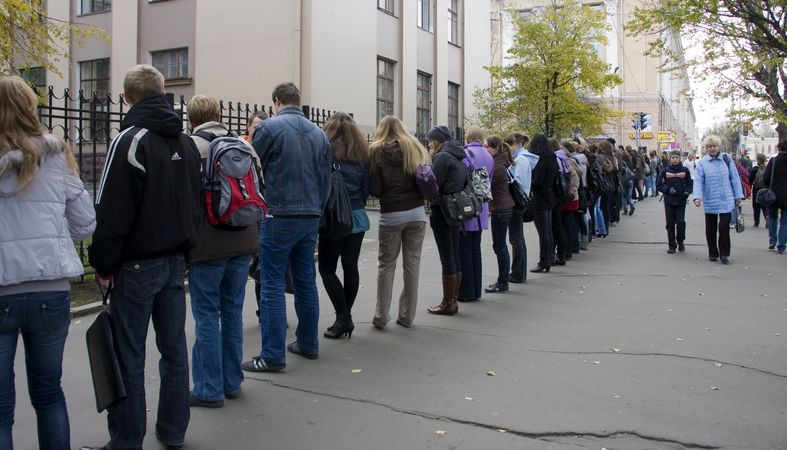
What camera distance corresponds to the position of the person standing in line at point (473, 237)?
7.94m

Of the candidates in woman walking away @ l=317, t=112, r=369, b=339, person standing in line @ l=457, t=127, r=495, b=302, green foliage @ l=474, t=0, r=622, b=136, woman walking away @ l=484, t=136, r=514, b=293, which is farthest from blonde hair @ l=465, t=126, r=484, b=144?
green foliage @ l=474, t=0, r=622, b=136

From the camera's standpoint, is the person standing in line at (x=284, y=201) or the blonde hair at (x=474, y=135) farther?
the blonde hair at (x=474, y=135)

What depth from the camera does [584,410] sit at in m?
4.73

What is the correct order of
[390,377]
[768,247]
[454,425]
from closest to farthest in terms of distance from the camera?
[454,425] → [390,377] → [768,247]

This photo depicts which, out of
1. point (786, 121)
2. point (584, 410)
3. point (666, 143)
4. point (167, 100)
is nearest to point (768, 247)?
point (786, 121)

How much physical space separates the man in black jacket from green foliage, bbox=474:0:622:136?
900 inches

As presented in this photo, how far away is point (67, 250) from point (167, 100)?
96 centimetres

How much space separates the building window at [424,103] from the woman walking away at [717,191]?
15129mm

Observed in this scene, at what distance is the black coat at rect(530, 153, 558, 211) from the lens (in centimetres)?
1005

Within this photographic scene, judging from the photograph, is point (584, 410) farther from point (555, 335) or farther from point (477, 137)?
point (477, 137)

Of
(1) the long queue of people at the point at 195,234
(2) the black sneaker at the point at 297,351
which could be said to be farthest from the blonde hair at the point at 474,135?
(2) the black sneaker at the point at 297,351

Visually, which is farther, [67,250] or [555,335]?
[555,335]

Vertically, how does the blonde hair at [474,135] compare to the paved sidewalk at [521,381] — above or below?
above

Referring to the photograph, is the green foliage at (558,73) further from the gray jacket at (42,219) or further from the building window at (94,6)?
the gray jacket at (42,219)
